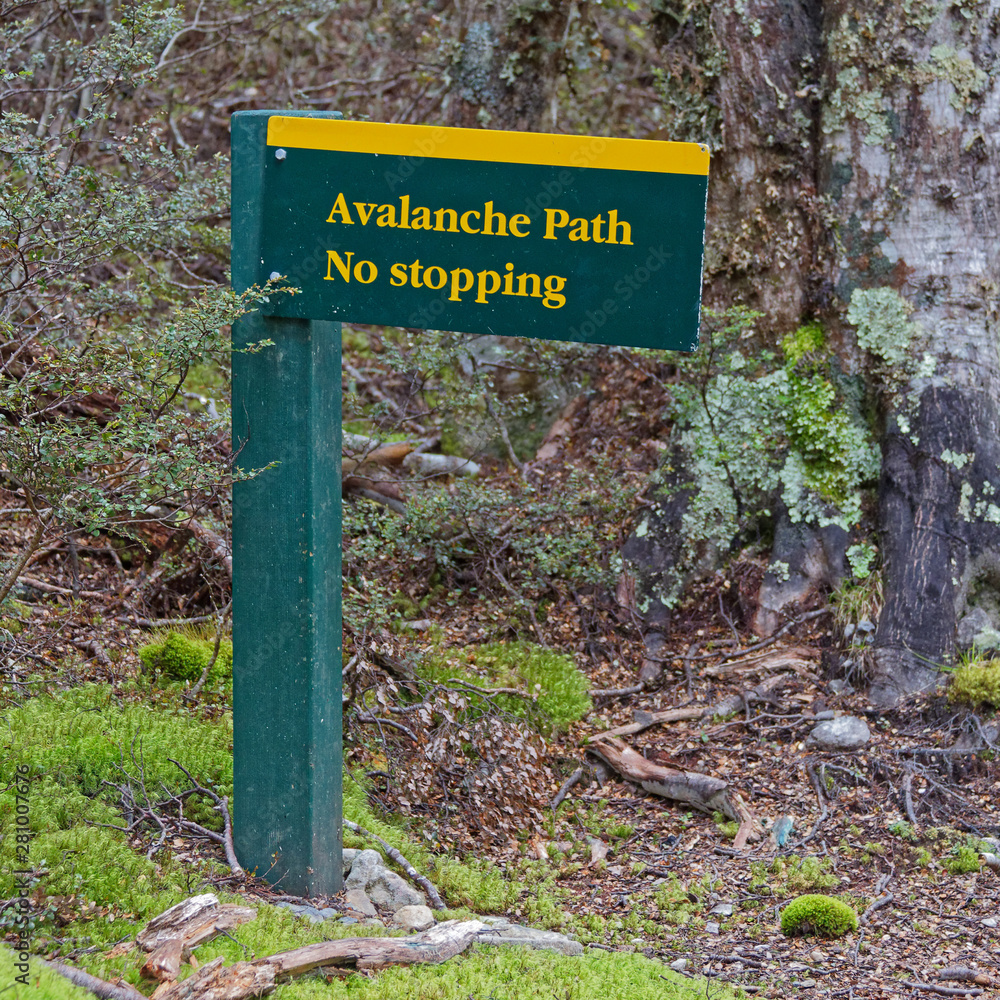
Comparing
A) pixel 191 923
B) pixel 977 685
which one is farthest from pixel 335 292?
pixel 977 685

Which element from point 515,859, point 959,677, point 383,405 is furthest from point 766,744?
point 383,405

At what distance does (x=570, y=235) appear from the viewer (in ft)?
9.47

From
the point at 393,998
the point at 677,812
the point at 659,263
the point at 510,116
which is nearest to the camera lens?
the point at 393,998

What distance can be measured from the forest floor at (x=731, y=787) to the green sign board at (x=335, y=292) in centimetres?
59

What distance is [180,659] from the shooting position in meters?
4.68

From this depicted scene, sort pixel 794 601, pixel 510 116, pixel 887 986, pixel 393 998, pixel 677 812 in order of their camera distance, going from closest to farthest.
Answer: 1. pixel 393 998
2. pixel 887 986
3. pixel 677 812
4. pixel 794 601
5. pixel 510 116

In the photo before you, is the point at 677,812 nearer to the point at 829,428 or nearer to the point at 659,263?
the point at 829,428

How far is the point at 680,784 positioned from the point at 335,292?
3234mm

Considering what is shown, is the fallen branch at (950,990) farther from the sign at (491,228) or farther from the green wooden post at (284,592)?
the sign at (491,228)

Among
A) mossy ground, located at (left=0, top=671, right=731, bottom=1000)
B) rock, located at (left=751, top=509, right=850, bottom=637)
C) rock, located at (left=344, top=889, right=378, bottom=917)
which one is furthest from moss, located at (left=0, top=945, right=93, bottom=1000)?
rock, located at (left=751, top=509, right=850, bottom=637)

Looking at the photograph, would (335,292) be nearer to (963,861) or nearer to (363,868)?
(363,868)

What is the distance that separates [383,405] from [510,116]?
12.1 ft

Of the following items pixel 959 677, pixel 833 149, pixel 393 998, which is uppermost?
pixel 833 149

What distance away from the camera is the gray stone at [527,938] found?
321cm
